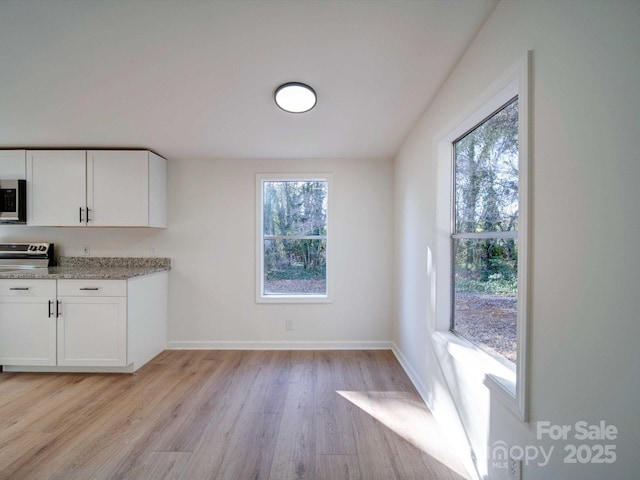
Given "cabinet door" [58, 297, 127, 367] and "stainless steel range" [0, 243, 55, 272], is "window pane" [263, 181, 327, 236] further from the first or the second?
"stainless steel range" [0, 243, 55, 272]

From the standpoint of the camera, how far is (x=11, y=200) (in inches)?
116

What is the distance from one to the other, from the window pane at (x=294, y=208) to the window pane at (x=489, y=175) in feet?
5.68

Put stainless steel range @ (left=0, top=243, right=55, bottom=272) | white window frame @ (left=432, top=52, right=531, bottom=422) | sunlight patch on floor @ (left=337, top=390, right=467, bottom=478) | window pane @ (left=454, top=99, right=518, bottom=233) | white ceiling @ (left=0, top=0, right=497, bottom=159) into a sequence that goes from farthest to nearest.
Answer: stainless steel range @ (left=0, top=243, right=55, bottom=272) → sunlight patch on floor @ (left=337, top=390, right=467, bottom=478) → white ceiling @ (left=0, top=0, right=497, bottom=159) → window pane @ (left=454, top=99, right=518, bottom=233) → white window frame @ (left=432, top=52, right=531, bottom=422)

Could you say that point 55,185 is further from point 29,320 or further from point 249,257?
point 249,257

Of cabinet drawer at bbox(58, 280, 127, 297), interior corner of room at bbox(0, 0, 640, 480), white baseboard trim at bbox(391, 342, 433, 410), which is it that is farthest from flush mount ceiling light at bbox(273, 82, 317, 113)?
white baseboard trim at bbox(391, 342, 433, 410)

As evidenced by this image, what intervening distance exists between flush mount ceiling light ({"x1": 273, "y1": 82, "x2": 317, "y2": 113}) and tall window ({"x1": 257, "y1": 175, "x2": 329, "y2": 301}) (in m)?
1.19

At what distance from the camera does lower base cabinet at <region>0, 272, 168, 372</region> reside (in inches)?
107

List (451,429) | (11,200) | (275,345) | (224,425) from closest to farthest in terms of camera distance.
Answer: (451,429)
(224,425)
(11,200)
(275,345)

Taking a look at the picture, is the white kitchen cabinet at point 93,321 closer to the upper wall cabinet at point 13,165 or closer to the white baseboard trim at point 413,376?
the upper wall cabinet at point 13,165

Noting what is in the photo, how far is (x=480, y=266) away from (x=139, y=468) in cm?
224

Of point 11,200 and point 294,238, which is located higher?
point 11,200

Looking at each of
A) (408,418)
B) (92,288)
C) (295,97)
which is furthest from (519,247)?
(92,288)

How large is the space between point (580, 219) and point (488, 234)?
66 cm

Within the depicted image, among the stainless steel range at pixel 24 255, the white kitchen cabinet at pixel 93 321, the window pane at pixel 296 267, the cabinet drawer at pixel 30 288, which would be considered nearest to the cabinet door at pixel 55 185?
the stainless steel range at pixel 24 255
